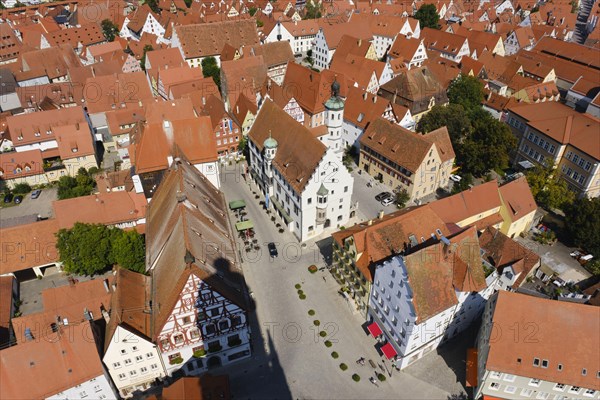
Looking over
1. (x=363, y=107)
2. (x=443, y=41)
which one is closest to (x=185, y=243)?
(x=363, y=107)

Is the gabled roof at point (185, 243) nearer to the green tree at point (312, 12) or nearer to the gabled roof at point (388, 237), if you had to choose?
the gabled roof at point (388, 237)

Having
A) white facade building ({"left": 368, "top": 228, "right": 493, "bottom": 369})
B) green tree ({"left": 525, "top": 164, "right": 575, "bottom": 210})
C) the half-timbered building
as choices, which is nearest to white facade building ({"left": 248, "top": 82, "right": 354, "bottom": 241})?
the half-timbered building

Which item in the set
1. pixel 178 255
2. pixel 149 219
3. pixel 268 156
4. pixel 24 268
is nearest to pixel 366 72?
pixel 268 156

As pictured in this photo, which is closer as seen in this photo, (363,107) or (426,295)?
(426,295)

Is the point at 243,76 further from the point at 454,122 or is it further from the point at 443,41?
the point at 443,41

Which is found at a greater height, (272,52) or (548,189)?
(272,52)

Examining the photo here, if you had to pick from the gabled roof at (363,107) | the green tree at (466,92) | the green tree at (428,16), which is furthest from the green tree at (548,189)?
the green tree at (428,16)

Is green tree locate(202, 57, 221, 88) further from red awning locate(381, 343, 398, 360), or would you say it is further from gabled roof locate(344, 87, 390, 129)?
red awning locate(381, 343, 398, 360)
